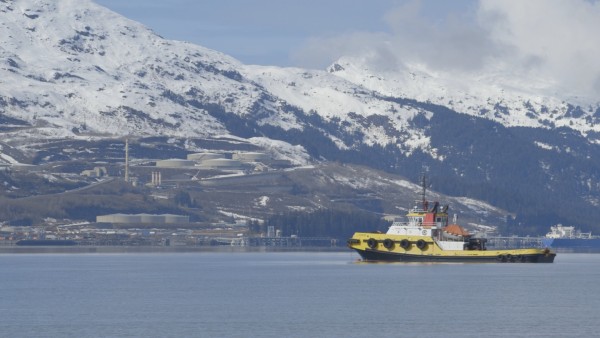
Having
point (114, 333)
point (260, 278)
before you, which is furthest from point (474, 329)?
point (260, 278)

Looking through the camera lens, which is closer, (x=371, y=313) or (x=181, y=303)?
(x=371, y=313)

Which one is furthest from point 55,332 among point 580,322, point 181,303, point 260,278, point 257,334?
point 260,278

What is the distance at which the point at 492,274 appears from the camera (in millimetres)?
185125

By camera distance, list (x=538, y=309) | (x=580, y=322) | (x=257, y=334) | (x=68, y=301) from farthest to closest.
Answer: (x=68, y=301) → (x=538, y=309) → (x=580, y=322) → (x=257, y=334)

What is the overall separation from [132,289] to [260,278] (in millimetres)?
26987

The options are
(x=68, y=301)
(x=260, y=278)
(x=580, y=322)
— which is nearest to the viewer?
(x=580, y=322)

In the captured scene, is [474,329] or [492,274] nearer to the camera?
[474,329]

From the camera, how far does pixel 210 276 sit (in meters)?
185

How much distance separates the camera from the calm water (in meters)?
113

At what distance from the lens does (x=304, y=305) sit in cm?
13362

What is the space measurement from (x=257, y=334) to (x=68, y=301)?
32.8 m

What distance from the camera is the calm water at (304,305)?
113438mm

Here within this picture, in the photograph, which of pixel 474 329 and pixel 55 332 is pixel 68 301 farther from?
pixel 474 329

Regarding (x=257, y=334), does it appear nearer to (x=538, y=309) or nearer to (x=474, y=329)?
(x=474, y=329)
